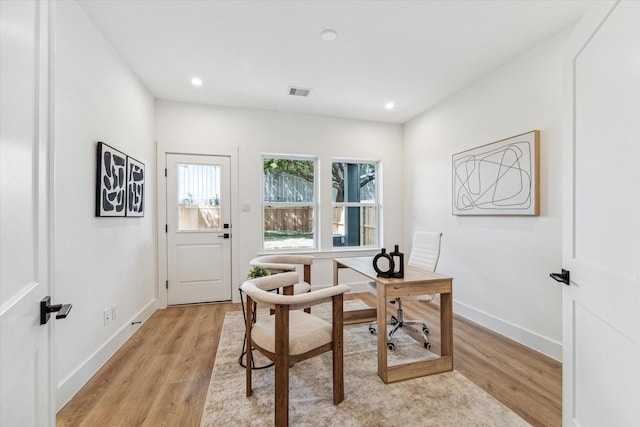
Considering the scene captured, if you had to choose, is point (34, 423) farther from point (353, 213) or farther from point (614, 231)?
point (353, 213)

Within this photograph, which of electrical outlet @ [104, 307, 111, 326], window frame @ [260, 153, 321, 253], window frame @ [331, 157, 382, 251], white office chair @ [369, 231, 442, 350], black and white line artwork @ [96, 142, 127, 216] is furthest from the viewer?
window frame @ [331, 157, 382, 251]

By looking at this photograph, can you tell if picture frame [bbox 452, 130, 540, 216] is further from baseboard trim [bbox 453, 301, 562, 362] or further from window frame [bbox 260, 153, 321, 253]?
window frame [bbox 260, 153, 321, 253]

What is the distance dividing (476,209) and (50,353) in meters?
3.49

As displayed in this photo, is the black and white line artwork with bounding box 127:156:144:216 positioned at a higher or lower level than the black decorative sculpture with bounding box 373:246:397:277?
higher

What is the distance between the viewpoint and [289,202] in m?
4.27

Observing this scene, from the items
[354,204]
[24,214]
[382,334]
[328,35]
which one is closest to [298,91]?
[328,35]

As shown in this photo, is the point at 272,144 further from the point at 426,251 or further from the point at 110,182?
the point at 426,251

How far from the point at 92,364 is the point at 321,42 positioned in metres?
3.20

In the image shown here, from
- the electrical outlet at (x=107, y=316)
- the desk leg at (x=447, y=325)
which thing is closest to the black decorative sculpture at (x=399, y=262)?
the desk leg at (x=447, y=325)

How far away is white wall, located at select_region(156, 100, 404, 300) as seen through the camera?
3.77 metres

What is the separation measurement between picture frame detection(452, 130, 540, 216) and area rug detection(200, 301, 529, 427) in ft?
5.46

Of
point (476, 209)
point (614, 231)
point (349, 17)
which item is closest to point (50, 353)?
point (614, 231)

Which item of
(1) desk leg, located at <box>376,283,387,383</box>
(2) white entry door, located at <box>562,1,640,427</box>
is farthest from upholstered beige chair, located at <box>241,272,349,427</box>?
(2) white entry door, located at <box>562,1,640,427</box>

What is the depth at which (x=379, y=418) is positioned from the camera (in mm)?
1654
